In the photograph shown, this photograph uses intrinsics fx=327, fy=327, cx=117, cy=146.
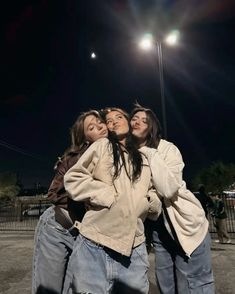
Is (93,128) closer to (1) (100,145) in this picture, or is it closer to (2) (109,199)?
(1) (100,145)

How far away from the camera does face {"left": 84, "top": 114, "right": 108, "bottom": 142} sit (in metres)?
2.37

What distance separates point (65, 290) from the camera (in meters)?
2.42

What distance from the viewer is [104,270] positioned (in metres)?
1.80

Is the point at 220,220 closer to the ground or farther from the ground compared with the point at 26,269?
farther from the ground

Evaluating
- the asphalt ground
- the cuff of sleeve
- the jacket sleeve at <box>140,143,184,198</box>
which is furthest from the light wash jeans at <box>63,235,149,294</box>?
the asphalt ground

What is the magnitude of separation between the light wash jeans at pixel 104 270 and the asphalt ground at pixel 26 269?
2.73m

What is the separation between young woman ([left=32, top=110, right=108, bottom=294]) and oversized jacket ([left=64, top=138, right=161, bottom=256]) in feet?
1.66

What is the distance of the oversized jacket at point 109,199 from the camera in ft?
5.98

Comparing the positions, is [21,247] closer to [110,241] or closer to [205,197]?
[205,197]

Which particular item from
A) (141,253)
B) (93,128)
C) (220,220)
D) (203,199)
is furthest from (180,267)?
(220,220)

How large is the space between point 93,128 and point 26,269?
14.4 feet

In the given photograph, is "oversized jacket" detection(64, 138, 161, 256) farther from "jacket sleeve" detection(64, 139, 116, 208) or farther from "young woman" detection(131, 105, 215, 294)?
"young woman" detection(131, 105, 215, 294)

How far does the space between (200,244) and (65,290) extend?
3.44ft

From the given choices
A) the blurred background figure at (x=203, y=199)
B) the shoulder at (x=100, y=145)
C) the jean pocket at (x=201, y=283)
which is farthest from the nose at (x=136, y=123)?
the blurred background figure at (x=203, y=199)
